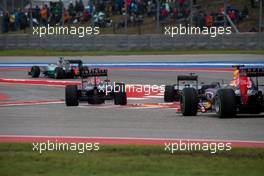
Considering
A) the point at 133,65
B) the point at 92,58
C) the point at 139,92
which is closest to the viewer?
the point at 139,92

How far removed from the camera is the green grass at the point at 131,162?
902 centimetres

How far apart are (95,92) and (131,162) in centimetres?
938

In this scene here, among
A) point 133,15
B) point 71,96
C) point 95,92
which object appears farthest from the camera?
point 133,15

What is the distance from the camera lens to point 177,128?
1341cm

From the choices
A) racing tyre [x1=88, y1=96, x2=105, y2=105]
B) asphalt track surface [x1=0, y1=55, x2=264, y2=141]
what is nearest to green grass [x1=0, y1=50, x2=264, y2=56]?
asphalt track surface [x1=0, y1=55, x2=264, y2=141]

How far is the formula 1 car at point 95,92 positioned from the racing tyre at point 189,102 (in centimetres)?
332

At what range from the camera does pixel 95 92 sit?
19031 millimetres

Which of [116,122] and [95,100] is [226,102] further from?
[95,100]

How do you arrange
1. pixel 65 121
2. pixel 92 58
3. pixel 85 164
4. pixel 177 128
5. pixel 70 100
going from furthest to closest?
pixel 92 58 → pixel 70 100 → pixel 65 121 → pixel 177 128 → pixel 85 164

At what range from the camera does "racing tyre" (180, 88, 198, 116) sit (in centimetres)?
1516

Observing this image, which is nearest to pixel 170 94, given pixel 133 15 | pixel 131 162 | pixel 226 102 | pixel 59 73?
pixel 226 102

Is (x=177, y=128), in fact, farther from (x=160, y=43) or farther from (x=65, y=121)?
(x=160, y=43)

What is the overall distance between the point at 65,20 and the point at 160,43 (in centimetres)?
456

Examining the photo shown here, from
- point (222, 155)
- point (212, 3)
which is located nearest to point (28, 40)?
point (212, 3)
